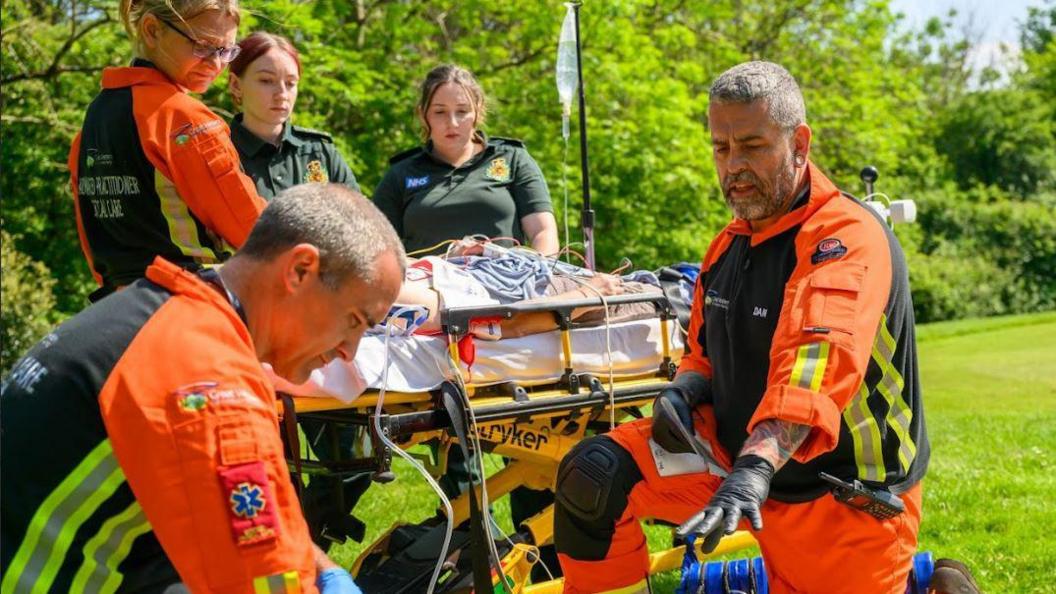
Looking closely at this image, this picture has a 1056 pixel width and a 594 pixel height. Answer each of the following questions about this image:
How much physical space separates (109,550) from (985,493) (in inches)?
222

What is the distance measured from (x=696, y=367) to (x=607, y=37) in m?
12.6

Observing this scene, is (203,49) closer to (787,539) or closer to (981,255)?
(787,539)

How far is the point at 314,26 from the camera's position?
43.9 ft

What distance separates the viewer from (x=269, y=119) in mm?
4824

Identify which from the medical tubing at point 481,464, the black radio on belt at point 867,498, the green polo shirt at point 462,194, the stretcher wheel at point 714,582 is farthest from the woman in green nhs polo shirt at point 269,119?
the black radio on belt at point 867,498

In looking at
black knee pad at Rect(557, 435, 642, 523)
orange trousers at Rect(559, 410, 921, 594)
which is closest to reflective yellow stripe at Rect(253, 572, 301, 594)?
black knee pad at Rect(557, 435, 642, 523)

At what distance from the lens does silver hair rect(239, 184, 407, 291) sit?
2.34m

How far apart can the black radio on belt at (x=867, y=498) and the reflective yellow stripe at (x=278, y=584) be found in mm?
1866

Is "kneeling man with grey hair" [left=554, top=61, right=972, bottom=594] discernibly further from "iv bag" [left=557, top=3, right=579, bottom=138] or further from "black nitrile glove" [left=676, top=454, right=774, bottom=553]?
"iv bag" [left=557, top=3, right=579, bottom=138]

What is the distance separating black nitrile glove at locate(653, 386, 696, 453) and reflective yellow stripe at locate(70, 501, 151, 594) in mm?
1876

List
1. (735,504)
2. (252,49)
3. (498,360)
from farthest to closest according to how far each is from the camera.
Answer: (252,49), (498,360), (735,504)

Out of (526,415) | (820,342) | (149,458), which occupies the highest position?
(149,458)

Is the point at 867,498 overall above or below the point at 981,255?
above

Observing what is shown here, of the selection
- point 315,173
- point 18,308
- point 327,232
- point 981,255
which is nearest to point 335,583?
point 327,232
